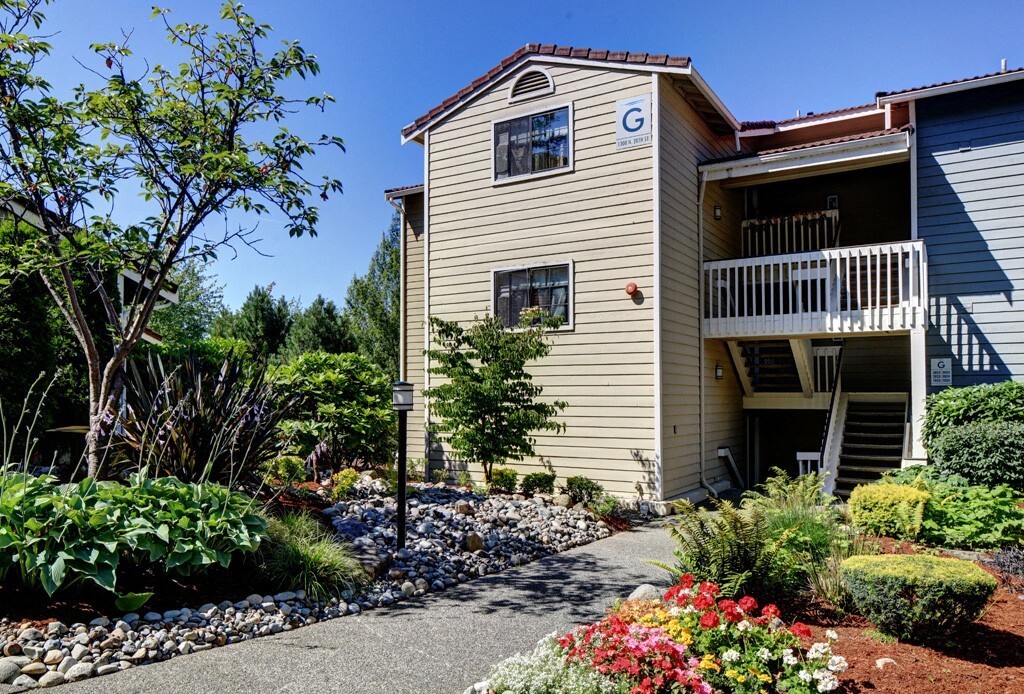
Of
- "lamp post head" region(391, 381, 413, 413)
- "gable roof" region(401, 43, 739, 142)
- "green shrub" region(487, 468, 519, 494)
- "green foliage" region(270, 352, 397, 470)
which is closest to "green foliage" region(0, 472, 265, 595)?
"lamp post head" region(391, 381, 413, 413)

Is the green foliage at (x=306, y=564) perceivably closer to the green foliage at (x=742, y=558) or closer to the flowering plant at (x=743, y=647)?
the flowering plant at (x=743, y=647)

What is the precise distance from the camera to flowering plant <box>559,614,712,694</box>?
3.43 metres

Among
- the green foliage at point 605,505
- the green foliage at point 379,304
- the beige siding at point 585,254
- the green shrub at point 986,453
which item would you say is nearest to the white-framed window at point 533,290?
the beige siding at point 585,254

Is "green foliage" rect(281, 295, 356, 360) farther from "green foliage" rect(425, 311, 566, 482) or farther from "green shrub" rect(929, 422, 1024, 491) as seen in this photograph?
"green shrub" rect(929, 422, 1024, 491)

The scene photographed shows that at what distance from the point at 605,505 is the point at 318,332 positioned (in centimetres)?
1593

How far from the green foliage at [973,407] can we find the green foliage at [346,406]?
7.59 meters

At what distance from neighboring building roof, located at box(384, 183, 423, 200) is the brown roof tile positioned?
113 centimetres

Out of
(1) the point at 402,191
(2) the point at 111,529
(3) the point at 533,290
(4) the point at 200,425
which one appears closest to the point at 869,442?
(3) the point at 533,290

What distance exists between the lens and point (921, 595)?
4012mm

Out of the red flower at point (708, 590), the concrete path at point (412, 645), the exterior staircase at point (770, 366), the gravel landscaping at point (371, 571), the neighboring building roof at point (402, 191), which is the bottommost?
the concrete path at point (412, 645)

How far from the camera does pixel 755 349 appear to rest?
12625 mm

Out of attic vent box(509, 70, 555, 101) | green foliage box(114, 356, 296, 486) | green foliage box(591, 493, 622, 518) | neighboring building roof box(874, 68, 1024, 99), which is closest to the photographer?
green foliage box(114, 356, 296, 486)

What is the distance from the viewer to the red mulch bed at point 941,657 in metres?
3.61

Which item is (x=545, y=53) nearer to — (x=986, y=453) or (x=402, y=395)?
(x=402, y=395)
